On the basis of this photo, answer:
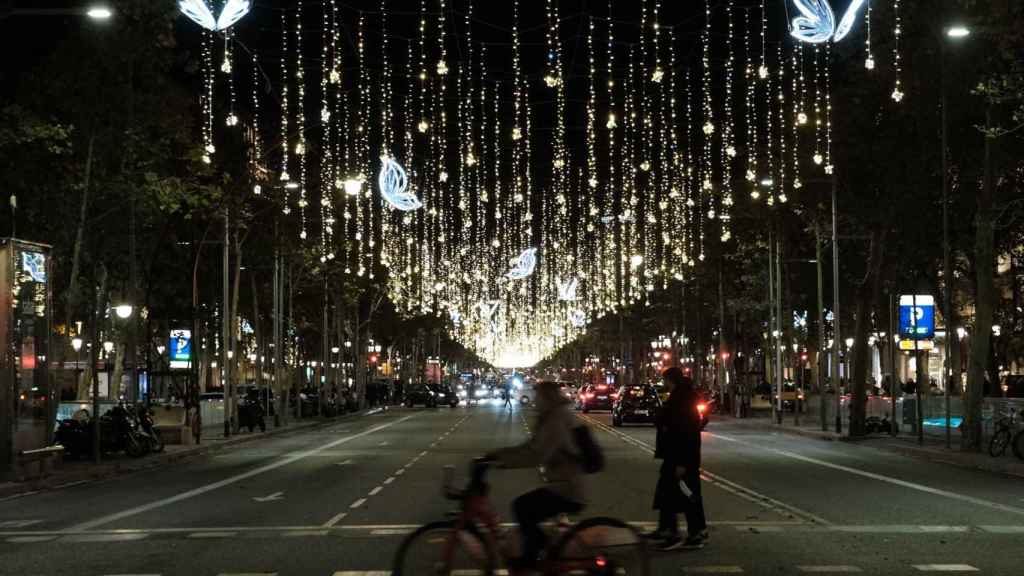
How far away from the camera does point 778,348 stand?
53.9 meters

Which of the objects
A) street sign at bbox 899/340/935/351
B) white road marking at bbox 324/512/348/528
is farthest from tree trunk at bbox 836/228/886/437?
white road marking at bbox 324/512/348/528

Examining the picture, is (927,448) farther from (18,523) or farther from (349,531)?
(18,523)

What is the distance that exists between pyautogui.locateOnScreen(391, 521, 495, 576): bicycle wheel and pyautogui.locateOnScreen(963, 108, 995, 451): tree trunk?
27040mm

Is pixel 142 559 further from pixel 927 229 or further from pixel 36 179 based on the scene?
pixel 927 229

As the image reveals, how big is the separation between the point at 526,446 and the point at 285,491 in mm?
14007

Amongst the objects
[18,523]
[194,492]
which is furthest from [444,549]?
[194,492]

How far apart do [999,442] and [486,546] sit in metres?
26.3

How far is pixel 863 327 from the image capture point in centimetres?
4422

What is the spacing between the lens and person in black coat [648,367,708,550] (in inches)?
588

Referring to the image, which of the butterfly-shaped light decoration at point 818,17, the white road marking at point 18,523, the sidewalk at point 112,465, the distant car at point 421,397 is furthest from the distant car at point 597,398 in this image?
the white road marking at point 18,523

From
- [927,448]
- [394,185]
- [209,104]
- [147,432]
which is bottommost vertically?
[927,448]

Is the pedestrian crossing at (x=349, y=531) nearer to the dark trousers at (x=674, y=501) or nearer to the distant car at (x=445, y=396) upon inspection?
the dark trousers at (x=674, y=501)

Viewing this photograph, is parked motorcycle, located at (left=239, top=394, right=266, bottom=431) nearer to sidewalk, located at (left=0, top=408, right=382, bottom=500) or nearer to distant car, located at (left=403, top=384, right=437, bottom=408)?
sidewalk, located at (left=0, top=408, right=382, bottom=500)

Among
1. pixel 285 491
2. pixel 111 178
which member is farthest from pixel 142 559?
pixel 111 178
